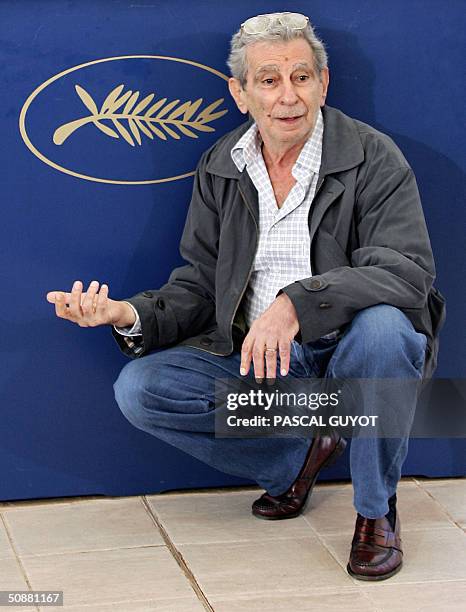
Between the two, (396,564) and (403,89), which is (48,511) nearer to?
(396,564)

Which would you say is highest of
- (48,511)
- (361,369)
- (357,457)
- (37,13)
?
(37,13)

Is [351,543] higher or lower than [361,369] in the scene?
lower

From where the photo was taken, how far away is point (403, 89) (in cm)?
344

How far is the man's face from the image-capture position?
124 inches

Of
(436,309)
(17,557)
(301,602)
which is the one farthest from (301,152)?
(17,557)

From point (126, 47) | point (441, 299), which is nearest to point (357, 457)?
point (441, 299)

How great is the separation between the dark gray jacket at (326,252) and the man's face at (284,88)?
0.34 feet

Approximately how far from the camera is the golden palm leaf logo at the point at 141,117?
3.32m

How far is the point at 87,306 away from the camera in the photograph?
3.11m

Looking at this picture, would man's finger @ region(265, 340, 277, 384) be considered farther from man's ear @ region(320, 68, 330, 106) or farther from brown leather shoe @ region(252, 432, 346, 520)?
man's ear @ region(320, 68, 330, 106)

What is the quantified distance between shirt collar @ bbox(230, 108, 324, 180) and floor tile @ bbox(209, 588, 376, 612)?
3.52ft

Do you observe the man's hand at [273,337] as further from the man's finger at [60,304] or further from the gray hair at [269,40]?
the gray hair at [269,40]

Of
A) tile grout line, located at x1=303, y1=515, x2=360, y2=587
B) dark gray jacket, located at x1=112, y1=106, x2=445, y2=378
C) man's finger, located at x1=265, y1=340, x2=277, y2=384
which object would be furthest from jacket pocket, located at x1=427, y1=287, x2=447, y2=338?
tile grout line, located at x1=303, y1=515, x2=360, y2=587

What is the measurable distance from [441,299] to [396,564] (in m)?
0.72
